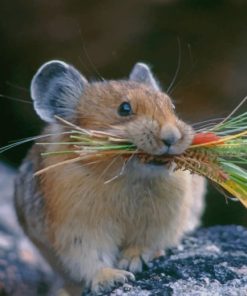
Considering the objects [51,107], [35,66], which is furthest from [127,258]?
[35,66]

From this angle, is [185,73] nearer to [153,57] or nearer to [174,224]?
[153,57]

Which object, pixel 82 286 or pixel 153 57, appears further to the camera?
pixel 153 57

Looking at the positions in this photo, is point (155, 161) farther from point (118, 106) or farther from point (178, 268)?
point (178, 268)

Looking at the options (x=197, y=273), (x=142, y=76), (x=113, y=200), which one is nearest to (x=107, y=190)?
(x=113, y=200)

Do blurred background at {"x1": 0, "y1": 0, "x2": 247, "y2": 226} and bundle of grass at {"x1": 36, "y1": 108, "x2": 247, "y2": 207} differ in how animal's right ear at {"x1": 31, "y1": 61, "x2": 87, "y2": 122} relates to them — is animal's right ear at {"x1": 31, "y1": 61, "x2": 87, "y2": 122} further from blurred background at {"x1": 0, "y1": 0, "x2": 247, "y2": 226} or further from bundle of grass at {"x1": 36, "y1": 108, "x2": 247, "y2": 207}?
blurred background at {"x1": 0, "y1": 0, "x2": 247, "y2": 226}

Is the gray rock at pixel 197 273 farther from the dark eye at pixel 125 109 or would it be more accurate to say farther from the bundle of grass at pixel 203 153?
the dark eye at pixel 125 109

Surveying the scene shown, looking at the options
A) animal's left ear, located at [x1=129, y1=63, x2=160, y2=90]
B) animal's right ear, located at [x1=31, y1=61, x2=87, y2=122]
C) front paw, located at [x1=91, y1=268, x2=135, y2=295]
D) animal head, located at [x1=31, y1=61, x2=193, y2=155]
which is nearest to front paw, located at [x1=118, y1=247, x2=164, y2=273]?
front paw, located at [x1=91, y1=268, x2=135, y2=295]
